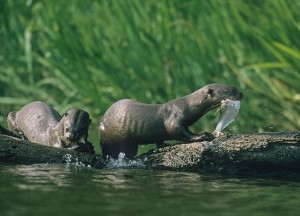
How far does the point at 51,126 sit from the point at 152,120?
120 centimetres

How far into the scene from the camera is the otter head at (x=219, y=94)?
834cm

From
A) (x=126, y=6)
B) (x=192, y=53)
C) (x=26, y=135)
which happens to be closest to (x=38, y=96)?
(x=126, y=6)

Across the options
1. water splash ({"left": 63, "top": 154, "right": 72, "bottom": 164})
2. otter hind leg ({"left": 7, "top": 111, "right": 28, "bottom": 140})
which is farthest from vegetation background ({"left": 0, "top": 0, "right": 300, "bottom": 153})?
water splash ({"left": 63, "top": 154, "right": 72, "bottom": 164})

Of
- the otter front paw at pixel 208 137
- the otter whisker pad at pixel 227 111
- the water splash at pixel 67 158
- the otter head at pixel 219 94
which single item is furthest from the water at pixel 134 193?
the otter head at pixel 219 94

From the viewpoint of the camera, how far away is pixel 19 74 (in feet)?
46.7

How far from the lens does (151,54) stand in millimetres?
11703

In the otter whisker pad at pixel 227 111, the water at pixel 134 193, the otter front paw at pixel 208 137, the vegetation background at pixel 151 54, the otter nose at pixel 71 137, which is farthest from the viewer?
the vegetation background at pixel 151 54

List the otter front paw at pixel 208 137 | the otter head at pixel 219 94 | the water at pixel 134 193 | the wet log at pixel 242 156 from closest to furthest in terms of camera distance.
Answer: the water at pixel 134 193 → the wet log at pixel 242 156 → the otter front paw at pixel 208 137 → the otter head at pixel 219 94

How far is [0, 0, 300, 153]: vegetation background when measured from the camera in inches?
404

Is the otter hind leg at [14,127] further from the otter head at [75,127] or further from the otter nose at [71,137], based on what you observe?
the otter nose at [71,137]

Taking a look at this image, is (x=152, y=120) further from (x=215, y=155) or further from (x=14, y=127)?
(x=14, y=127)

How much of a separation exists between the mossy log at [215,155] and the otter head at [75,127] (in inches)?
16.2

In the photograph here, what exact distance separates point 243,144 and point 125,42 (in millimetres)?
5056

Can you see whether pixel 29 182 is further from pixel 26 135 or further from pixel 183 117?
pixel 26 135
